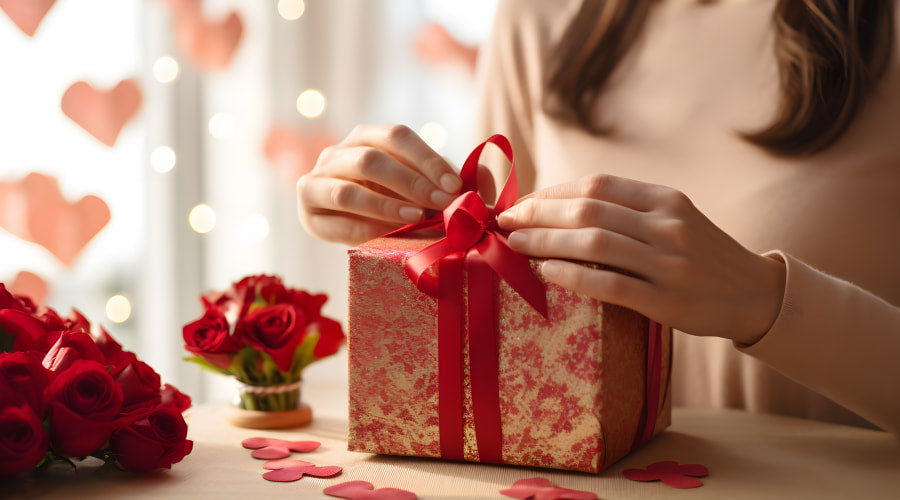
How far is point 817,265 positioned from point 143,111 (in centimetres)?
134

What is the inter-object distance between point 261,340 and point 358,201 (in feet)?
0.61

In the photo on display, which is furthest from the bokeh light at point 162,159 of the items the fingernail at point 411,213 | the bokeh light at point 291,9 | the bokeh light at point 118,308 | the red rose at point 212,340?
the fingernail at point 411,213

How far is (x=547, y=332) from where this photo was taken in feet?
2.27

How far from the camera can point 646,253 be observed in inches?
25.7

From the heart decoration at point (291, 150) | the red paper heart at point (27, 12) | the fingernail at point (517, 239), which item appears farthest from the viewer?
the heart decoration at point (291, 150)

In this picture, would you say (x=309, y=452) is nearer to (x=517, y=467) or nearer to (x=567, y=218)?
(x=517, y=467)

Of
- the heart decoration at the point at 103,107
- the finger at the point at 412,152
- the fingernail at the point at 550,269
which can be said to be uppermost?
the heart decoration at the point at 103,107

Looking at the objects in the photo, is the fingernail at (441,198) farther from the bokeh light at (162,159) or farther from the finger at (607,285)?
the bokeh light at (162,159)

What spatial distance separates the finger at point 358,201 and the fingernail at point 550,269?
202 mm

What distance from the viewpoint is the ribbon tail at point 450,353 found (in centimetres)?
71

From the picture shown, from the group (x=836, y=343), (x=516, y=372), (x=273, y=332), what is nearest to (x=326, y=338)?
(x=273, y=332)

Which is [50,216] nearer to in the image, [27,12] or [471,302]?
[27,12]

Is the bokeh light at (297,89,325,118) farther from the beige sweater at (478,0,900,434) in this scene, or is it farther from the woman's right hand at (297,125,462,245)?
the woman's right hand at (297,125,462,245)

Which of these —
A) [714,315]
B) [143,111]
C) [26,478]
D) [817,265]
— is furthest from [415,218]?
[143,111]
